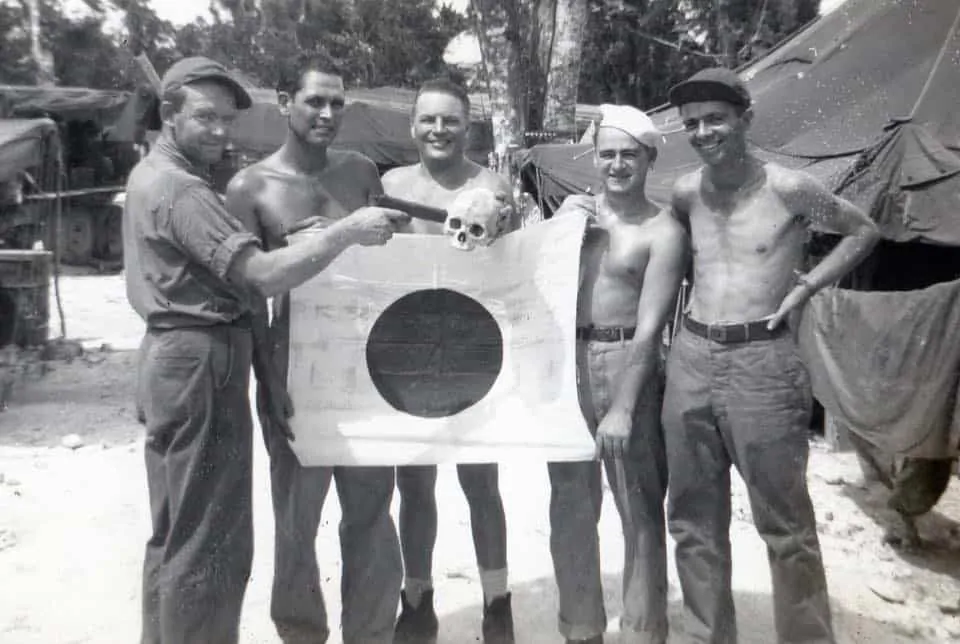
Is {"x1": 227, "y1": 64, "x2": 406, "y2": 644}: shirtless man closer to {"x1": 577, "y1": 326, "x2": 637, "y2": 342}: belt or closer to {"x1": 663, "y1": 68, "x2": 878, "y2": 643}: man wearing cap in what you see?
{"x1": 577, "y1": 326, "x2": 637, "y2": 342}: belt

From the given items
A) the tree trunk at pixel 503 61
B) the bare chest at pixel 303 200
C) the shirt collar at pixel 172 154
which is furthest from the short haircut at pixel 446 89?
the tree trunk at pixel 503 61

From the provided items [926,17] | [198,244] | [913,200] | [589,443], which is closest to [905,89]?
[926,17]

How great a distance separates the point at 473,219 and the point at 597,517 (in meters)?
1.21

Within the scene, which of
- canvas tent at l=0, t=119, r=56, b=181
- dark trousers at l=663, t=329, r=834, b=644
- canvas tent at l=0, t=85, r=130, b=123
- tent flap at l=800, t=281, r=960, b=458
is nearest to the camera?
dark trousers at l=663, t=329, r=834, b=644

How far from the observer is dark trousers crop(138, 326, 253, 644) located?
273 centimetres

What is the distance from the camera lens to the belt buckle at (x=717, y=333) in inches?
122

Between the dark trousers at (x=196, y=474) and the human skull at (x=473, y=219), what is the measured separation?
758 millimetres

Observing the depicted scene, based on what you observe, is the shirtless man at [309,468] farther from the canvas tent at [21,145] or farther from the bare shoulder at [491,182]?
the canvas tent at [21,145]

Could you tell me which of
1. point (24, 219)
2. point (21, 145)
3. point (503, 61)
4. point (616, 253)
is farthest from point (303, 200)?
point (24, 219)

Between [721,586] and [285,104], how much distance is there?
234cm

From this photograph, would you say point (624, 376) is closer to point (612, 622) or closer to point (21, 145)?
point (612, 622)

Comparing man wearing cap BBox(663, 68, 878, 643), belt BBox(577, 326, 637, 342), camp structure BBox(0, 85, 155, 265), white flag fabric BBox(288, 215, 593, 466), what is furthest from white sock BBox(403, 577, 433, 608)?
camp structure BBox(0, 85, 155, 265)

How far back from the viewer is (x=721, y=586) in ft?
10.4

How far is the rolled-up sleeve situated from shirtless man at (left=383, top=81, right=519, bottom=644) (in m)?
0.90
